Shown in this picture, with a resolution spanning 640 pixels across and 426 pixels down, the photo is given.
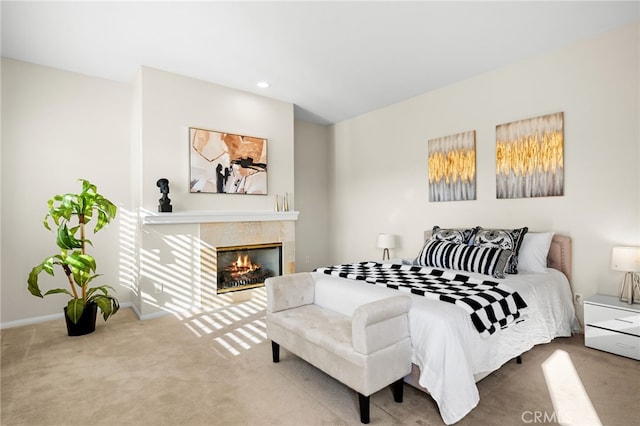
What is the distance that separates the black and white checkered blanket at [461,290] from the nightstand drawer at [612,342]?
34.4 inches

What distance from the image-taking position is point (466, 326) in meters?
1.97

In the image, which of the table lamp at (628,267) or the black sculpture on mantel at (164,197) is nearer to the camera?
the table lamp at (628,267)

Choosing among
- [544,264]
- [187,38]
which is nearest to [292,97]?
[187,38]

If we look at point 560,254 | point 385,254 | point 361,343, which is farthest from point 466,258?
point 385,254

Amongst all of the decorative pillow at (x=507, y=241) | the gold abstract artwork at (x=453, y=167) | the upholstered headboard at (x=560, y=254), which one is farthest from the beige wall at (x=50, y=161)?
the upholstered headboard at (x=560, y=254)

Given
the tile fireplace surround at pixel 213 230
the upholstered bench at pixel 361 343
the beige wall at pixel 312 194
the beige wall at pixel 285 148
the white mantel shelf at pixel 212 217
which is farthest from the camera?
the beige wall at pixel 312 194

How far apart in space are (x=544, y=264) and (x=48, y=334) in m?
4.97

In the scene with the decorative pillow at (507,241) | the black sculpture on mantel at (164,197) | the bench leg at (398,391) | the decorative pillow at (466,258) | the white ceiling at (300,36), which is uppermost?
the white ceiling at (300,36)

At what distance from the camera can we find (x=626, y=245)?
114 inches

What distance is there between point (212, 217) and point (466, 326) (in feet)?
10.4

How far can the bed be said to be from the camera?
6.00 feet

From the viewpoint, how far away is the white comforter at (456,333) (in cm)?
182

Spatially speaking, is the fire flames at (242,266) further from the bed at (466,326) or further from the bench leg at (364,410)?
the bench leg at (364,410)

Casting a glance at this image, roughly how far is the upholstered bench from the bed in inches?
4.8
